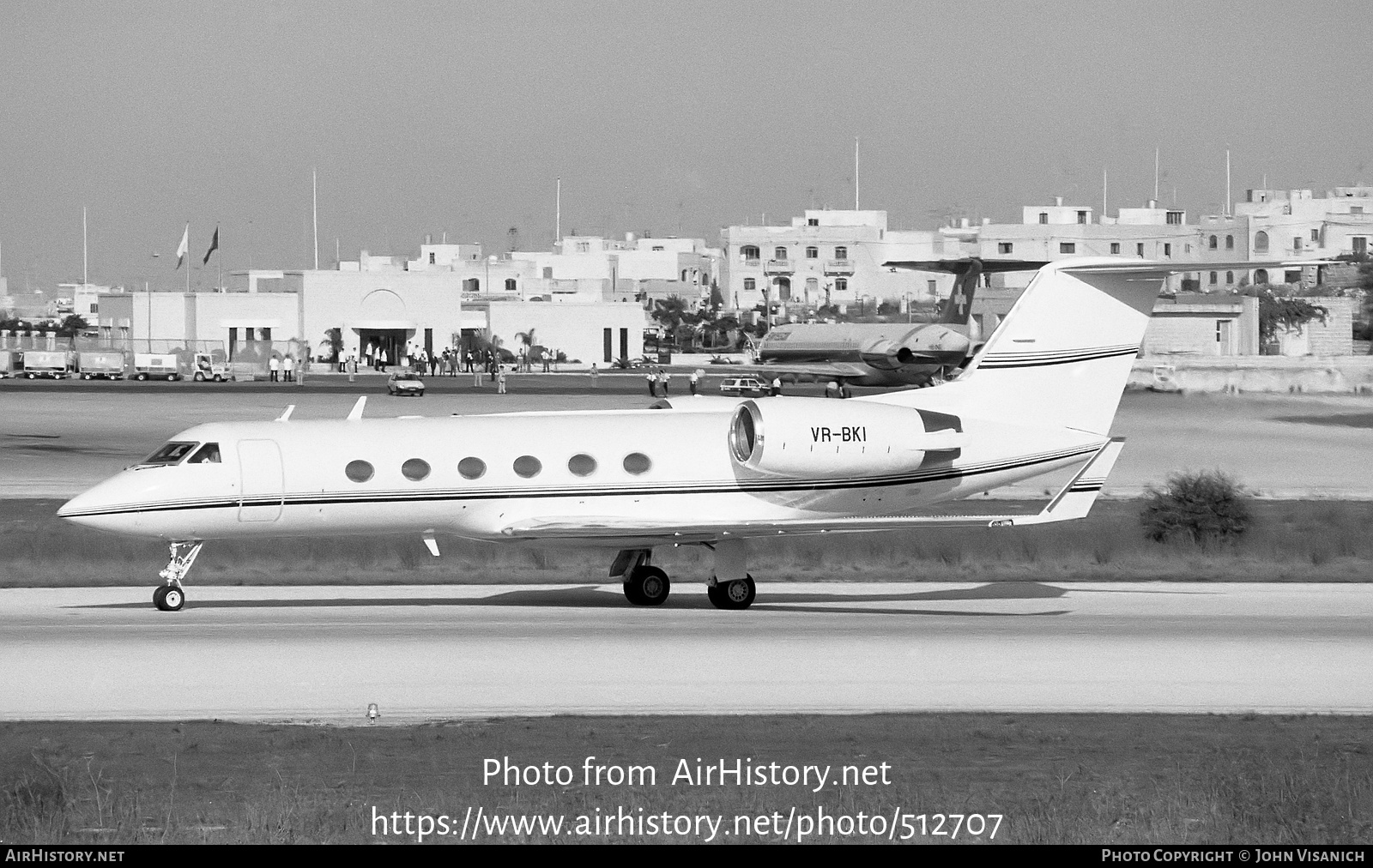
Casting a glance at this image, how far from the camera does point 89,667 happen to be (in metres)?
18.3

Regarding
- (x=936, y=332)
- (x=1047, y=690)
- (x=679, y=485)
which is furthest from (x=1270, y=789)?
(x=936, y=332)

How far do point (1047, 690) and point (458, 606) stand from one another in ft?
30.1

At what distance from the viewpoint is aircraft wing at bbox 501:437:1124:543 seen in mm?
21875

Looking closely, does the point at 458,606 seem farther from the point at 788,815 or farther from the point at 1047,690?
the point at 788,815

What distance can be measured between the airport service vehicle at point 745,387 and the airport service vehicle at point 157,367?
1500 inches

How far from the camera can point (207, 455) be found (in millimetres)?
22062

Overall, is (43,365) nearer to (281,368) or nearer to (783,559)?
(281,368)

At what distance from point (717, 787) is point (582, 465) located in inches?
394

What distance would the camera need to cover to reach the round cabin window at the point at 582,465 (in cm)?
2280

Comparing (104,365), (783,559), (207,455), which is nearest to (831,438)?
(783,559)

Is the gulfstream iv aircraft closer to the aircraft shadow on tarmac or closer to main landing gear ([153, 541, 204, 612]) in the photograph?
main landing gear ([153, 541, 204, 612])

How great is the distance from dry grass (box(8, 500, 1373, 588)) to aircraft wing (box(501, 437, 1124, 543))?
4.37m

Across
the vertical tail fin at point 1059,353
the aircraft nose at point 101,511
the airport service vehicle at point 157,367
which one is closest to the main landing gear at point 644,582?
the vertical tail fin at point 1059,353
